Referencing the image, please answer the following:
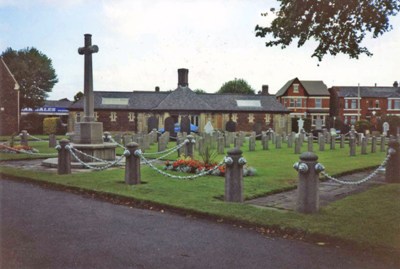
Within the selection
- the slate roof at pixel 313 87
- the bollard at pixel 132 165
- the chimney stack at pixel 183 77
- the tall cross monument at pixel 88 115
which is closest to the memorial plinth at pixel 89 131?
the tall cross monument at pixel 88 115

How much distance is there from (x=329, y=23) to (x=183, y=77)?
4543 cm

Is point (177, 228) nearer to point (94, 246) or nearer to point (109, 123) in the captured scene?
point (94, 246)

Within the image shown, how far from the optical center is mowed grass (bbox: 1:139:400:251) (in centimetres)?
632

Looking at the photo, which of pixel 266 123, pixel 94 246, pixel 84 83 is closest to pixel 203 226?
pixel 94 246

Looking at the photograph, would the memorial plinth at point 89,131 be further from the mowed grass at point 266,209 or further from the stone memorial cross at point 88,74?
the mowed grass at point 266,209

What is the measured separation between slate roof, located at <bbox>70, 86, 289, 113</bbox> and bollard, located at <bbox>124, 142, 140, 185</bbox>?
38469 mm

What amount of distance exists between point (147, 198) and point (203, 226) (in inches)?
85.4

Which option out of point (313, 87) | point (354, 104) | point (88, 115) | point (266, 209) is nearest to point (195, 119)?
point (313, 87)

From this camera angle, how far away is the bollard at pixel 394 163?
1134cm

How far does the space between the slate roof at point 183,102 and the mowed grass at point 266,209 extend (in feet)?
120

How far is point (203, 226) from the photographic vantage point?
22.6ft

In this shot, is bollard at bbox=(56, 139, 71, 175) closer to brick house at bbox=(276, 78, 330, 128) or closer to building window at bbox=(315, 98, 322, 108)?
brick house at bbox=(276, 78, 330, 128)

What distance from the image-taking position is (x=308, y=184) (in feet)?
24.6

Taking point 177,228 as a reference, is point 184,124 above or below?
above
